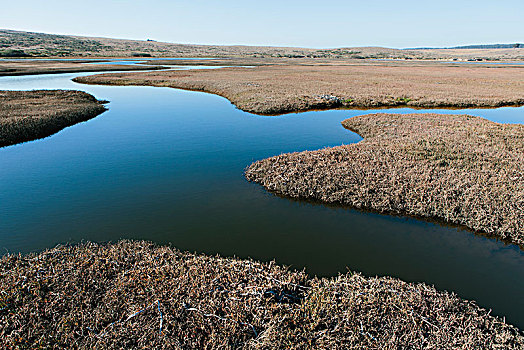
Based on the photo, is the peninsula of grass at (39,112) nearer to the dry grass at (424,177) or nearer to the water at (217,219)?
the water at (217,219)

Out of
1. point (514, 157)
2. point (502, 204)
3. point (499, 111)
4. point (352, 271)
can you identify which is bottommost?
point (352, 271)

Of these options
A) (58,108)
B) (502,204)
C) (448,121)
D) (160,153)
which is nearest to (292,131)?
(160,153)

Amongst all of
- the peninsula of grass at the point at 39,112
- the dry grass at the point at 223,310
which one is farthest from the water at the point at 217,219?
the peninsula of grass at the point at 39,112

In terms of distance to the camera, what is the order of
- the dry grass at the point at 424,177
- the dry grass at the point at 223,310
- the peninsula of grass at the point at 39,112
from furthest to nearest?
the peninsula of grass at the point at 39,112
the dry grass at the point at 424,177
the dry grass at the point at 223,310

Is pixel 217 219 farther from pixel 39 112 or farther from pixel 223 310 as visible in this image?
pixel 39 112

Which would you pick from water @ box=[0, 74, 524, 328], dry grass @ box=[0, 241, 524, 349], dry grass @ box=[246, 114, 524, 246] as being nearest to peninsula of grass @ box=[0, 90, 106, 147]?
water @ box=[0, 74, 524, 328]

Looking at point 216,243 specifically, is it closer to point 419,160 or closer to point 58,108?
point 419,160
